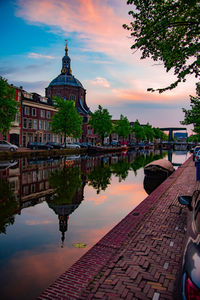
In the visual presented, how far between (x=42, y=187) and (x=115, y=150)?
49.3m

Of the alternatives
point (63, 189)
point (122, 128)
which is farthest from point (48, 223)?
point (122, 128)

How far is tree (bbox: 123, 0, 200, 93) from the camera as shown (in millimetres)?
7902

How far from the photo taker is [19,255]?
18.7 feet

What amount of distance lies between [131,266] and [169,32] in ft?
28.6

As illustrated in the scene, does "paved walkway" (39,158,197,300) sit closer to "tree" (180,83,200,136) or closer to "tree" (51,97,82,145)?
"tree" (180,83,200,136)

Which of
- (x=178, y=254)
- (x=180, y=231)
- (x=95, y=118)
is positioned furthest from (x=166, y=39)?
(x=95, y=118)

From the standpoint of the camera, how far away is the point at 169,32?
8.98 m

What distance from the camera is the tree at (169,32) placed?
311 inches

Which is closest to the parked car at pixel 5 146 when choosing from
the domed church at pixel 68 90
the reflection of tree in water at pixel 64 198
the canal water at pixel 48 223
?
the canal water at pixel 48 223

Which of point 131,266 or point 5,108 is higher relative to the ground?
point 5,108

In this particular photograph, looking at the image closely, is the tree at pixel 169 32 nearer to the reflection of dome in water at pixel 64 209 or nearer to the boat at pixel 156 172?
the reflection of dome in water at pixel 64 209

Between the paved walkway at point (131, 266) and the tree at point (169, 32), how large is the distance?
5.62 meters

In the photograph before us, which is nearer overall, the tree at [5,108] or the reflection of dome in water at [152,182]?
the reflection of dome in water at [152,182]

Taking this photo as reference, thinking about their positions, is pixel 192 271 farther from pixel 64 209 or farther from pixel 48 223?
pixel 64 209
